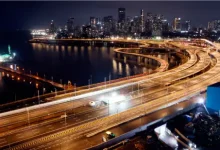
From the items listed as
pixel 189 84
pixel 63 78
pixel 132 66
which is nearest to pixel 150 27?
pixel 132 66

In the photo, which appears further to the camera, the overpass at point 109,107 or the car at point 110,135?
the overpass at point 109,107

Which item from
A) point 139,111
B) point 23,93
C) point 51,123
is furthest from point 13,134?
point 23,93

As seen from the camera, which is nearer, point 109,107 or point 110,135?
point 110,135

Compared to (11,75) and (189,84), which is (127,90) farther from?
(11,75)

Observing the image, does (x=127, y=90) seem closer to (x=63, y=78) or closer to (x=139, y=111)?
(x=139, y=111)

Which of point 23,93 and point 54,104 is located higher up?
point 54,104

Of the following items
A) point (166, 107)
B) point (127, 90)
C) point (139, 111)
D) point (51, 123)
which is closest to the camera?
point (51, 123)

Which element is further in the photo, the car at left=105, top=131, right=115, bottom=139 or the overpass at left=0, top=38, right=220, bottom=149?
the overpass at left=0, top=38, right=220, bottom=149

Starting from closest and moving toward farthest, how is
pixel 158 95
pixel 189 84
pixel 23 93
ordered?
pixel 158 95
pixel 189 84
pixel 23 93

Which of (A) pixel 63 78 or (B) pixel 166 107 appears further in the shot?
(A) pixel 63 78
